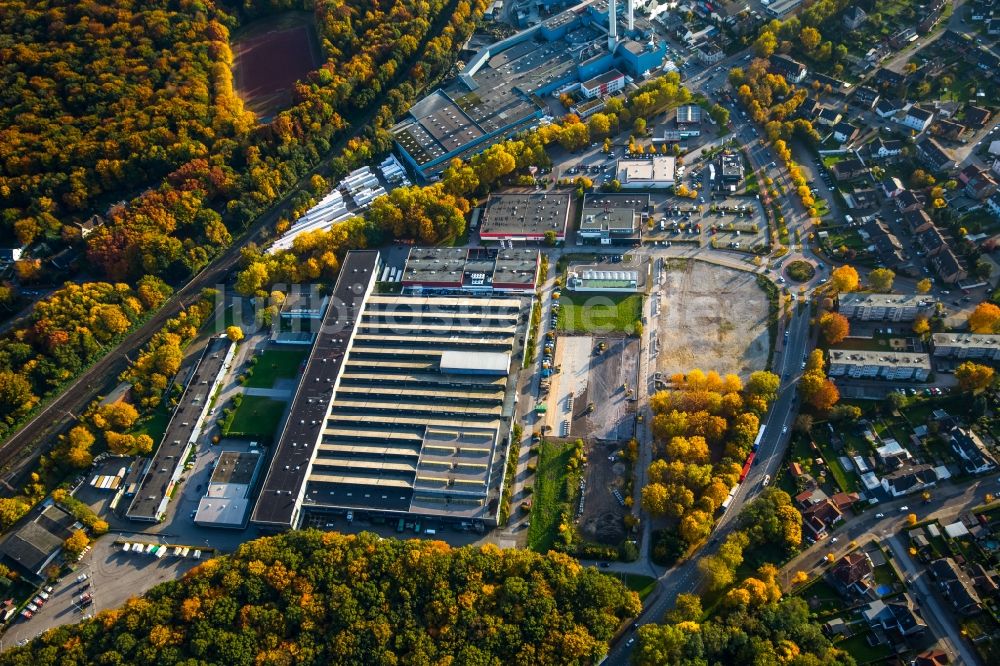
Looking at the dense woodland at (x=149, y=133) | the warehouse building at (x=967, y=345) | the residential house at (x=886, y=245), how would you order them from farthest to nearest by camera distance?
the dense woodland at (x=149, y=133) → the residential house at (x=886, y=245) → the warehouse building at (x=967, y=345)

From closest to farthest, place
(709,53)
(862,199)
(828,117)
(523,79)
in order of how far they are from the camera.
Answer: (862,199)
(828,117)
(709,53)
(523,79)

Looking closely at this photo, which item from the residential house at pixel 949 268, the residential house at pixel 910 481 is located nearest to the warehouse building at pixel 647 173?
the residential house at pixel 949 268

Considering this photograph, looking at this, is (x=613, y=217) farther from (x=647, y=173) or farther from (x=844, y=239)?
(x=844, y=239)

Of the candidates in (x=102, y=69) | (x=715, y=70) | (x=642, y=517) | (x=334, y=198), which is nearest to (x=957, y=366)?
(x=642, y=517)

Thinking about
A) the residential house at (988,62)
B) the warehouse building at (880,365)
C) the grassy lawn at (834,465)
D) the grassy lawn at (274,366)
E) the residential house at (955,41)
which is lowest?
the grassy lawn at (834,465)

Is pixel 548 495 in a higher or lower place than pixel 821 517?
lower

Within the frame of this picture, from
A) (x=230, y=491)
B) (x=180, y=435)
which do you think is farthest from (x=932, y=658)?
(x=180, y=435)

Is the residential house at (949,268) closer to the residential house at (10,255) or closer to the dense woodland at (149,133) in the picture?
the dense woodland at (149,133)
